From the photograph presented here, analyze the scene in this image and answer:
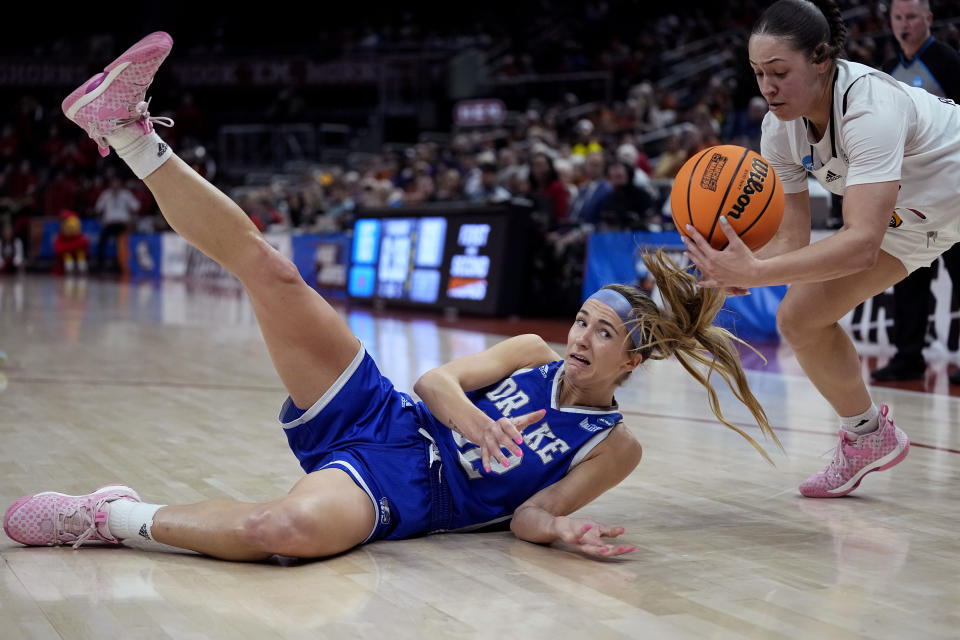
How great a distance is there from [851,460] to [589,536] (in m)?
1.44

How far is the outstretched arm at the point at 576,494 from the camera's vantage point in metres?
2.88

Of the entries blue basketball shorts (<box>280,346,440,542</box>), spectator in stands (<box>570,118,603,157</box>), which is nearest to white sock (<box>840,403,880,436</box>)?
blue basketball shorts (<box>280,346,440,542</box>)

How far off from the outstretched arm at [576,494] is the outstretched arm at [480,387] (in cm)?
20

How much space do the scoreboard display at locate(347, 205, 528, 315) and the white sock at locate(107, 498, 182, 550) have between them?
8.67m

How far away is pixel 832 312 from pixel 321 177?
1964cm

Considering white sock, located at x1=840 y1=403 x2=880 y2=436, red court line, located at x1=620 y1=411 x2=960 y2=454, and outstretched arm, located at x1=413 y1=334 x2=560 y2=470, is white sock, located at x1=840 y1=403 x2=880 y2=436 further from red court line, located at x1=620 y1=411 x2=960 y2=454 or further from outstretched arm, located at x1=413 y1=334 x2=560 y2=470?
outstretched arm, located at x1=413 y1=334 x2=560 y2=470

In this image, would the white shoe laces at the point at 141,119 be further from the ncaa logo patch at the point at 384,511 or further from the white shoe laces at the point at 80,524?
the ncaa logo patch at the point at 384,511

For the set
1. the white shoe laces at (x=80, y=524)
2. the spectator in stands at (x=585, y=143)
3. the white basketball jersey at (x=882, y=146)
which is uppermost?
the spectator in stands at (x=585, y=143)

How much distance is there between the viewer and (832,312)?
3609 mm

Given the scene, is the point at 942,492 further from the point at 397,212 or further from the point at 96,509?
the point at 397,212

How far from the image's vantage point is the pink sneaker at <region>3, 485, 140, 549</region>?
2848 mm

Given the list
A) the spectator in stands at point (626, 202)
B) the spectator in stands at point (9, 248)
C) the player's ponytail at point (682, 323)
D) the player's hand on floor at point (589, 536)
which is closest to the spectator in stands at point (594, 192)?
the spectator in stands at point (626, 202)

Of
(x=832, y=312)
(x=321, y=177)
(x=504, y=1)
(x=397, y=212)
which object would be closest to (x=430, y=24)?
(x=504, y=1)

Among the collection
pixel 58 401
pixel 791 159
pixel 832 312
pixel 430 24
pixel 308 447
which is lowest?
pixel 58 401
